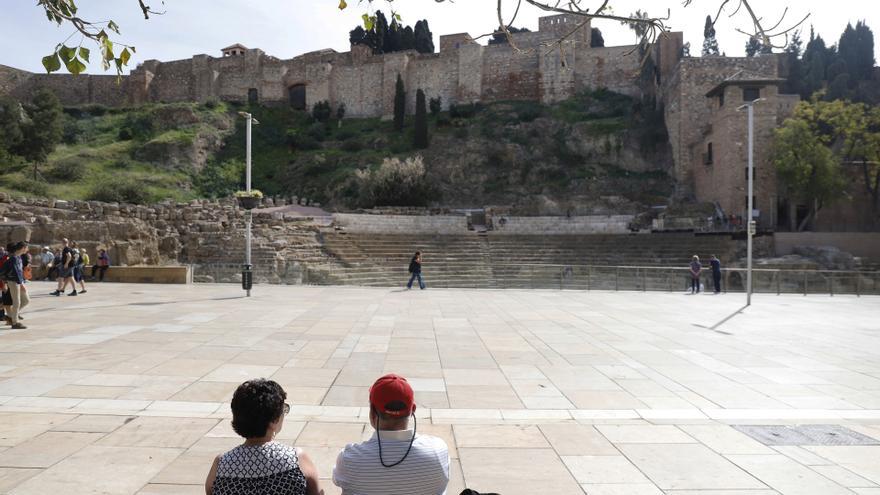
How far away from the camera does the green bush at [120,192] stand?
128ft

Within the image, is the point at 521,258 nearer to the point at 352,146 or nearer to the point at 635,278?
the point at 635,278

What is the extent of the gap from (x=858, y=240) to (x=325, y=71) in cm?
5389

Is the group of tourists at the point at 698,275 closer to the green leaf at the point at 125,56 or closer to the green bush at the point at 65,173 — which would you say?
the green leaf at the point at 125,56

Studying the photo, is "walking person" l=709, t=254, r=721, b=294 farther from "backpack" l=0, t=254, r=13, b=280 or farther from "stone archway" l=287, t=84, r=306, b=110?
"stone archway" l=287, t=84, r=306, b=110

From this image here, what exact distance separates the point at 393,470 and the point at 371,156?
51.2 m

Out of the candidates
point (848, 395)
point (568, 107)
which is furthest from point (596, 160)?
point (848, 395)

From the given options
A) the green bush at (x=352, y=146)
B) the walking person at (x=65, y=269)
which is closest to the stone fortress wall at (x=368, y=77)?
the green bush at (x=352, y=146)

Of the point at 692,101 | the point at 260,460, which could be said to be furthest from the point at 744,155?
the point at 260,460

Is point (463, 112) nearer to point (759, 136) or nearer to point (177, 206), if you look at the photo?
point (759, 136)

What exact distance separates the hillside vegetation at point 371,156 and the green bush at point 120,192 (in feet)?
0.31

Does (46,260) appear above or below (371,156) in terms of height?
below

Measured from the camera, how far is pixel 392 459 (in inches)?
98.0

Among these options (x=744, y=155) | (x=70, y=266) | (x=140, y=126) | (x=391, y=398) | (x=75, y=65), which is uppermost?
(x=140, y=126)

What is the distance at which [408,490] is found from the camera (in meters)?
2.47
